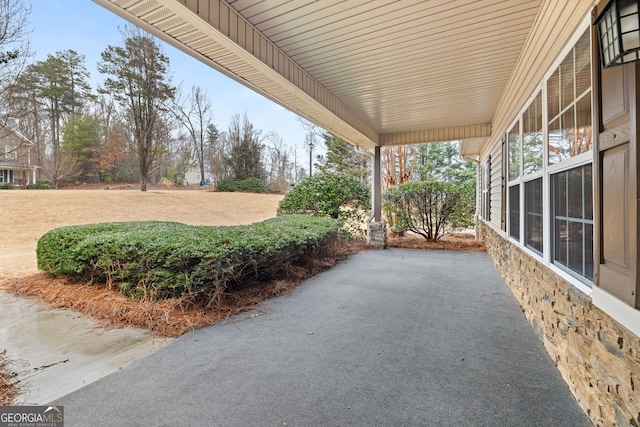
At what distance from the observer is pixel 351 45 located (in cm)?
326

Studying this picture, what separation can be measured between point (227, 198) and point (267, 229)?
12.7 meters

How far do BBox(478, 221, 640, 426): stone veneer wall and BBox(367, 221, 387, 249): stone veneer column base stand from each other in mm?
5052

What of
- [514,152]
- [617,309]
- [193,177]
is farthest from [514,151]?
[193,177]

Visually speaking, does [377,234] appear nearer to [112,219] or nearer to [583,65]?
[583,65]

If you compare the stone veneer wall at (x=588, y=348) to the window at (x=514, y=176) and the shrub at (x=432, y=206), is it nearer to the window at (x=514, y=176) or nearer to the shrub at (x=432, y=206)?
the window at (x=514, y=176)

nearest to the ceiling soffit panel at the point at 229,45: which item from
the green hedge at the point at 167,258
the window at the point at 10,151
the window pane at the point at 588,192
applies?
the green hedge at the point at 167,258

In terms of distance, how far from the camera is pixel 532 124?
3090mm

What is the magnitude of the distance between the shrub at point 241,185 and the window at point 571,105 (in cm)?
1926

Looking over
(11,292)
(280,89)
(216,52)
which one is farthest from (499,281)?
(11,292)

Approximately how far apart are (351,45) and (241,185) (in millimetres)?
18162

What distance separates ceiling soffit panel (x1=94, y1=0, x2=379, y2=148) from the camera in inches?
91.0

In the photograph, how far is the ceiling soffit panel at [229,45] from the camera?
7.58ft

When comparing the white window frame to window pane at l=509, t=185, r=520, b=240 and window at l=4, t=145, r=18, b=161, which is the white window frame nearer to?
window pane at l=509, t=185, r=520, b=240

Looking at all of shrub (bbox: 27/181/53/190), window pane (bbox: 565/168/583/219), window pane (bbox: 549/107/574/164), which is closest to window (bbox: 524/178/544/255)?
window pane (bbox: 549/107/574/164)
